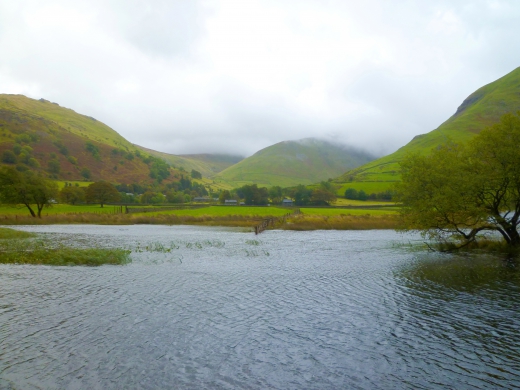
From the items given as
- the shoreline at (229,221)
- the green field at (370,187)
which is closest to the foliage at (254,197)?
the green field at (370,187)

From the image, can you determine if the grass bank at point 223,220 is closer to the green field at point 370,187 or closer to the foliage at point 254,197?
the foliage at point 254,197

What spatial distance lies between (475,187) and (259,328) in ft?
101

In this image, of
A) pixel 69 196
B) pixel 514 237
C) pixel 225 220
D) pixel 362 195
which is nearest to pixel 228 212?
pixel 225 220

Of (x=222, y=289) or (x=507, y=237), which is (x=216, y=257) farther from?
(x=507, y=237)

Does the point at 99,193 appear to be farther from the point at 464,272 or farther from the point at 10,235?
the point at 464,272

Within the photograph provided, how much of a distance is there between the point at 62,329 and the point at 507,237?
44.2 metres

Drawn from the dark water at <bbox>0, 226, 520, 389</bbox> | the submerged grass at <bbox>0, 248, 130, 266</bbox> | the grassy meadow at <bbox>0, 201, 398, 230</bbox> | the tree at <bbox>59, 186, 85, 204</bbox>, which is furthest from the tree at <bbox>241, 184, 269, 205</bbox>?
the dark water at <bbox>0, 226, 520, 389</bbox>

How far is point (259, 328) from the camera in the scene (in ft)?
61.3

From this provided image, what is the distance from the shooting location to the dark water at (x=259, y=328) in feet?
45.0

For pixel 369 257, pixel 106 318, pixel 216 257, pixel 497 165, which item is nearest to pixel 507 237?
pixel 497 165

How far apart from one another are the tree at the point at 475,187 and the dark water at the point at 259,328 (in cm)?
785

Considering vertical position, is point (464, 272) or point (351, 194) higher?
point (351, 194)

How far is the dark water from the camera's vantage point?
13.7m

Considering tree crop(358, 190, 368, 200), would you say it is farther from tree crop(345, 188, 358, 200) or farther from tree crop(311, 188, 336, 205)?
tree crop(311, 188, 336, 205)
